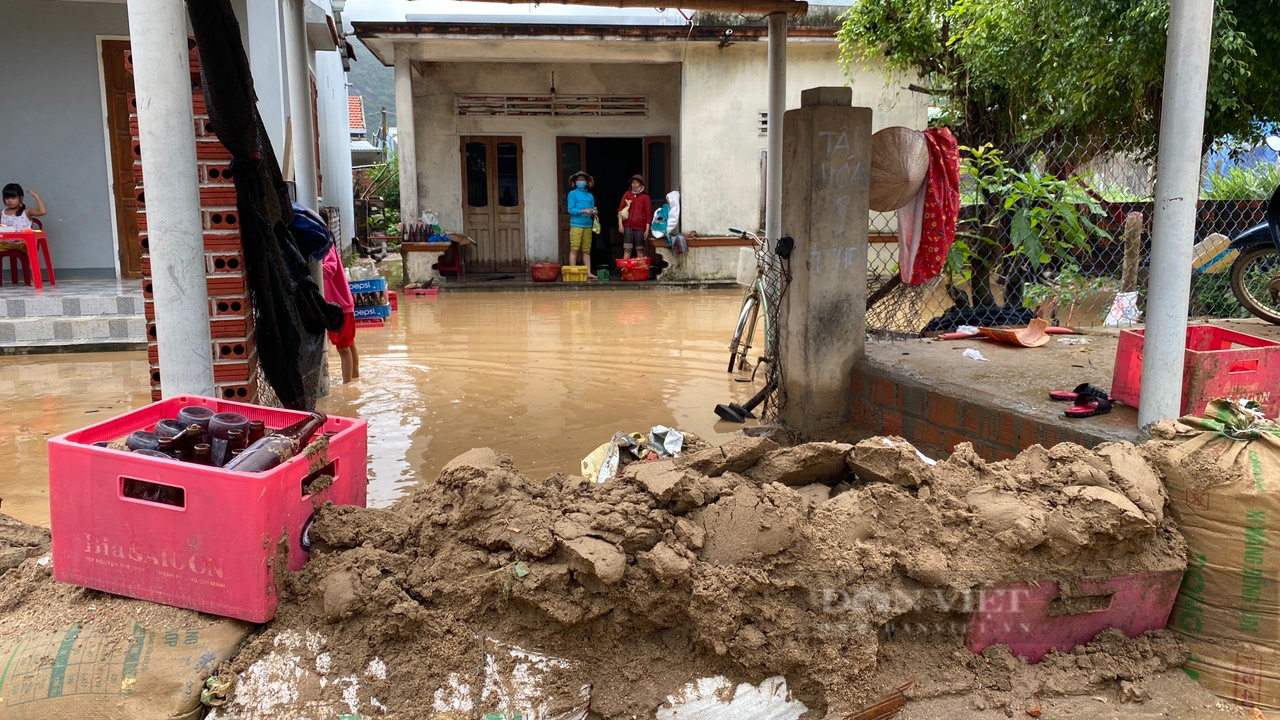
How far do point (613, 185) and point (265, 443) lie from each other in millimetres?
15845

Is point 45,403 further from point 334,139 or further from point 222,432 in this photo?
point 334,139

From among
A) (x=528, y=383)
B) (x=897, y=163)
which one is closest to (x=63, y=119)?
(x=528, y=383)

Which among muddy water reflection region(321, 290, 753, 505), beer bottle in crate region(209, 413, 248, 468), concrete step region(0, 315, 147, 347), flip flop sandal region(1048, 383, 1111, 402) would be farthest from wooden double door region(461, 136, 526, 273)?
beer bottle in crate region(209, 413, 248, 468)

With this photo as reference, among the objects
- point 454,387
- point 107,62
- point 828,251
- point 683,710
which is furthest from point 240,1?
point 683,710

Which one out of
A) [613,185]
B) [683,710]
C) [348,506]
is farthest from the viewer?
[613,185]

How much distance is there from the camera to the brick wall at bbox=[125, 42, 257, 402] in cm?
399

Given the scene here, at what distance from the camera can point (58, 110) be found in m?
10.7

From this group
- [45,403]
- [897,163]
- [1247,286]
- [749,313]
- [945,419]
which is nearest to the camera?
[945,419]

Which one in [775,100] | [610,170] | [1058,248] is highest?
[775,100]

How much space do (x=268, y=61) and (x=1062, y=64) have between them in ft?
24.3

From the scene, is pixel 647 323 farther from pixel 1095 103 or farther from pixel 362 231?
pixel 362 231

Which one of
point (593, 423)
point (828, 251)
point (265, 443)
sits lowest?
point (593, 423)

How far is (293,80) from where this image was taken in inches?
282

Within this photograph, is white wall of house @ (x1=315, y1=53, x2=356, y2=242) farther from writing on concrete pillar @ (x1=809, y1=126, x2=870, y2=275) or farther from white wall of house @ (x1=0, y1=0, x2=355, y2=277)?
writing on concrete pillar @ (x1=809, y1=126, x2=870, y2=275)
